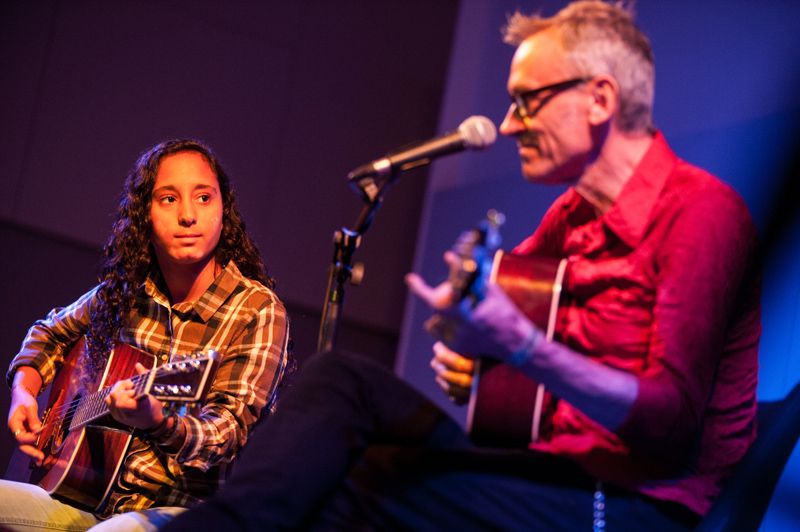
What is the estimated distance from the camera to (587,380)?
1560mm

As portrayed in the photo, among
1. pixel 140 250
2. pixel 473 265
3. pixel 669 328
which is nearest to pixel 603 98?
pixel 669 328

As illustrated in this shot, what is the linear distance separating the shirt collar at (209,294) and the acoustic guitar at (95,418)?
0.18 meters

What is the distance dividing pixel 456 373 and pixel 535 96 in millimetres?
680

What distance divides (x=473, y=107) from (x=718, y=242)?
3.37 m

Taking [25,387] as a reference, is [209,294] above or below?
above

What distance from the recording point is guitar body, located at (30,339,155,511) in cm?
235

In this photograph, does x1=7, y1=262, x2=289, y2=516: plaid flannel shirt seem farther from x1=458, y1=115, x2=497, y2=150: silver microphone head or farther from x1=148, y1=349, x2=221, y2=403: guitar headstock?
x1=458, y1=115, x2=497, y2=150: silver microphone head

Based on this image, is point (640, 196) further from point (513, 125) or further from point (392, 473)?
point (392, 473)

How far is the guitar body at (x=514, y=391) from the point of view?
1.72 metres

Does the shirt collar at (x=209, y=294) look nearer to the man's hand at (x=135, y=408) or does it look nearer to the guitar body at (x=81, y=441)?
the guitar body at (x=81, y=441)

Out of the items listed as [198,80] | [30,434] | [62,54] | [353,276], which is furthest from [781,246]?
[62,54]

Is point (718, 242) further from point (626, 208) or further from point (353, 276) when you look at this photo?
point (353, 276)

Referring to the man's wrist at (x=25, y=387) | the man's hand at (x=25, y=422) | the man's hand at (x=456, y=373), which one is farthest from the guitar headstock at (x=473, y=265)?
the man's wrist at (x=25, y=387)

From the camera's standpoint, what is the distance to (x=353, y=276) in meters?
2.02
